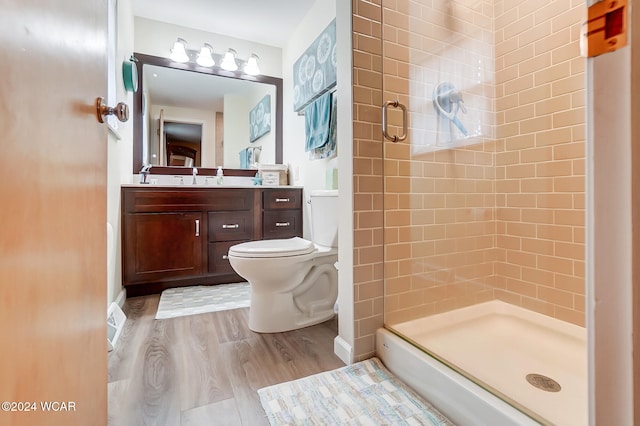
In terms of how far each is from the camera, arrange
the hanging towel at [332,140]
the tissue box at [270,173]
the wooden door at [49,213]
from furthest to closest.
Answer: the tissue box at [270,173]
the hanging towel at [332,140]
the wooden door at [49,213]

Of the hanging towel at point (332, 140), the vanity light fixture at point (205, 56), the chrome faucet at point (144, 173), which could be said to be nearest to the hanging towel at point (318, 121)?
Result: the hanging towel at point (332, 140)

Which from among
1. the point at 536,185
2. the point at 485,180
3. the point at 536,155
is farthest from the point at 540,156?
the point at 485,180

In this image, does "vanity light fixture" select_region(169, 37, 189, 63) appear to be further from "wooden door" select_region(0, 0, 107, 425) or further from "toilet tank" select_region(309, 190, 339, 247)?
"wooden door" select_region(0, 0, 107, 425)

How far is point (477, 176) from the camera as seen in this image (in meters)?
1.62

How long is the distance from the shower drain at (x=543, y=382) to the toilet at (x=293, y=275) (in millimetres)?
994

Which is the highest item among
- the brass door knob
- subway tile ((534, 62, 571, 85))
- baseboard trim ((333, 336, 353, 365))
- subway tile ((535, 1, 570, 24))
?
subway tile ((535, 1, 570, 24))

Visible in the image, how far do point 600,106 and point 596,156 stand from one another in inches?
2.6

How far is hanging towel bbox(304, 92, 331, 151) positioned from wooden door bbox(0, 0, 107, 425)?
151 centimetres

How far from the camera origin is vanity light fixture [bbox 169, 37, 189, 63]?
2607 millimetres

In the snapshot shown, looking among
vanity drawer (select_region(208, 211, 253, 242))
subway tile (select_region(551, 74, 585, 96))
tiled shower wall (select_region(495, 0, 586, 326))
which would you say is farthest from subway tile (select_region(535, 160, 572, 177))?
vanity drawer (select_region(208, 211, 253, 242))

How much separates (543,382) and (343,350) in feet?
2.42

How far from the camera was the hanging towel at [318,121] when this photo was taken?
2105 millimetres

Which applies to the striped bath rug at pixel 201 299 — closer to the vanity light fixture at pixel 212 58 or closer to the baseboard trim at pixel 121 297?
the baseboard trim at pixel 121 297

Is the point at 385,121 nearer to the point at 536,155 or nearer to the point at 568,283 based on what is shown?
the point at 536,155
